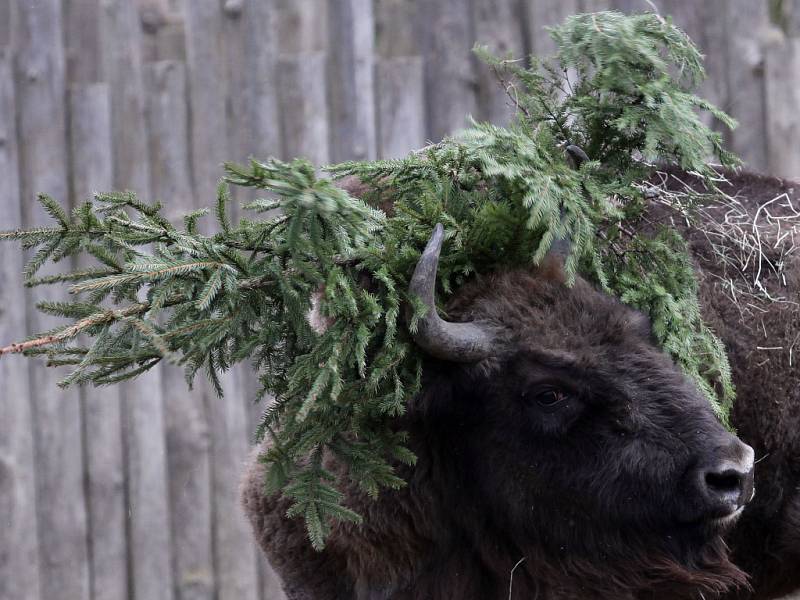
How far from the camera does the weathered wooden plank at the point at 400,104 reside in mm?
6215

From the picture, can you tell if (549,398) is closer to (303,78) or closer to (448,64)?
(448,64)

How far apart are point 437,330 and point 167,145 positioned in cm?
378

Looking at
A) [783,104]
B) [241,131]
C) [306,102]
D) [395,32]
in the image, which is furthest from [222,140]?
[783,104]

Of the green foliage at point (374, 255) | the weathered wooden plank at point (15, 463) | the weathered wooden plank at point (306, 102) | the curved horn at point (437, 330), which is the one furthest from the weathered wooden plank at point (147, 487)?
the curved horn at point (437, 330)

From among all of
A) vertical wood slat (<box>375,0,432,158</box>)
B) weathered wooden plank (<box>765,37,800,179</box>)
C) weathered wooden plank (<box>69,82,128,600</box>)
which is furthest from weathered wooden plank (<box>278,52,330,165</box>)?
weathered wooden plank (<box>765,37,800,179</box>)

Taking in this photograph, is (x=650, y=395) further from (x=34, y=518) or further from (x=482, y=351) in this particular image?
(x=34, y=518)

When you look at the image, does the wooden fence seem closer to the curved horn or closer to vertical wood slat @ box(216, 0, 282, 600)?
vertical wood slat @ box(216, 0, 282, 600)

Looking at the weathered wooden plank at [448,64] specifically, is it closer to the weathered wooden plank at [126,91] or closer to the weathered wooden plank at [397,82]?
the weathered wooden plank at [397,82]

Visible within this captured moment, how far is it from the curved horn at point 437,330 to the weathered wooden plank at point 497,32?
3.17m

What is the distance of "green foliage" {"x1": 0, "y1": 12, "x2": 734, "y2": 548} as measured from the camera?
2.87m

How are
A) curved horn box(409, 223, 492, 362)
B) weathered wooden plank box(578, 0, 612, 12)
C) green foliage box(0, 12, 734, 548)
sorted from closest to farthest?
green foliage box(0, 12, 734, 548) → curved horn box(409, 223, 492, 362) → weathered wooden plank box(578, 0, 612, 12)

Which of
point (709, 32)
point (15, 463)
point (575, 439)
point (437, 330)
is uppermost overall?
point (709, 32)

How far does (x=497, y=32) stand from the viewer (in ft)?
20.3

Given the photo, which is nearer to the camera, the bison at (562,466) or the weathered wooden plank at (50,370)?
the bison at (562,466)
